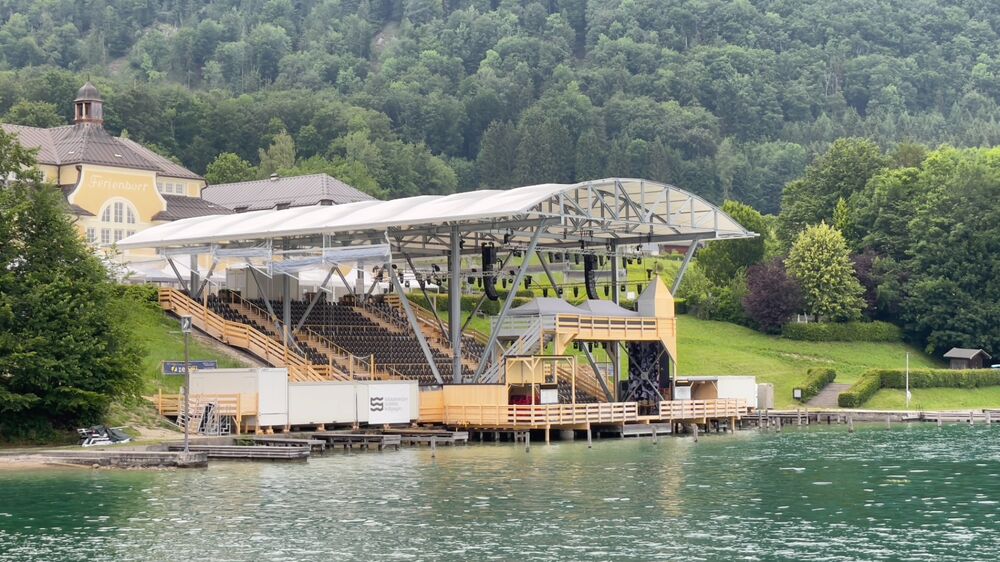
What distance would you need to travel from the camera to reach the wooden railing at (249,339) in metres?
63.8

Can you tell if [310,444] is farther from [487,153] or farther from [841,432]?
[487,153]

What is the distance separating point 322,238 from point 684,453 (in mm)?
19445

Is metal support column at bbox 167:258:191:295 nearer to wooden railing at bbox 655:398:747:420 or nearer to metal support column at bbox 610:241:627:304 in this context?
metal support column at bbox 610:241:627:304

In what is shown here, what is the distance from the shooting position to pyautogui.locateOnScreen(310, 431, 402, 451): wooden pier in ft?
184

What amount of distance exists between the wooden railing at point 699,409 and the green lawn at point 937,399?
1650 centimetres

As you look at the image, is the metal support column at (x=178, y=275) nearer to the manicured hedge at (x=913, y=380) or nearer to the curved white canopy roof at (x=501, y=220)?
the curved white canopy roof at (x=501, y=220)

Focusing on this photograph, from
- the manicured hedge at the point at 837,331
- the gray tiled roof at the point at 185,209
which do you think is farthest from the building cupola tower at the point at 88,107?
the manicured hedge at the point at 837,331

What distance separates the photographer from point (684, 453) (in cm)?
5525

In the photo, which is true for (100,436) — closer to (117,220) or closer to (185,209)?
(117,220)

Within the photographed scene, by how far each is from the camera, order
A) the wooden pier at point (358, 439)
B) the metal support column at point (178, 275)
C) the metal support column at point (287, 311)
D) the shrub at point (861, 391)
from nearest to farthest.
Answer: the wooden pier at point (358, 439) → the metal support column at point (287, 311) → the metal support column at point (178, 275) → the shrub at point (861, 391)

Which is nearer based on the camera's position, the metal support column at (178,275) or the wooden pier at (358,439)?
the wooden pier at (358,439)

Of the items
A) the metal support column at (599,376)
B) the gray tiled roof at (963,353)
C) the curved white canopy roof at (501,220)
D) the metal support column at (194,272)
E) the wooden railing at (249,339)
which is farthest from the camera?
the gray tiled roof at (963,353)

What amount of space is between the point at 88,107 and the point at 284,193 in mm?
15961

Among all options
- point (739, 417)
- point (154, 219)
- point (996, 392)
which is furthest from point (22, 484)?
point (996, 392)
